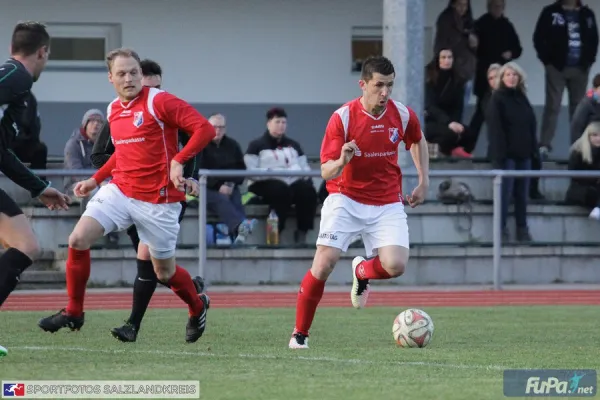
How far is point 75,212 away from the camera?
48.8 ft

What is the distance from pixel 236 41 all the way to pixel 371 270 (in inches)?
388

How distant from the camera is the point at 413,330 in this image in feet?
32.5

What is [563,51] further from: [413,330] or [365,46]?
[413,330]

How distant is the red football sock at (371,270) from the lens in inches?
397

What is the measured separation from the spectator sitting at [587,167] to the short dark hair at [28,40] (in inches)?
327

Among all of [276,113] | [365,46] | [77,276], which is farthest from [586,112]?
[77,276]

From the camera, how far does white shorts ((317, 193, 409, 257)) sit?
9.79 m

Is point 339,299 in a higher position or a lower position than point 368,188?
lower

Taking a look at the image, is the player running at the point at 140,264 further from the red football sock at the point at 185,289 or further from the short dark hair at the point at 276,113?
the short dark hair at the point at 276,113

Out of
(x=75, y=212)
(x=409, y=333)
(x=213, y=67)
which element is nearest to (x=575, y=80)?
(x=213, y=67)

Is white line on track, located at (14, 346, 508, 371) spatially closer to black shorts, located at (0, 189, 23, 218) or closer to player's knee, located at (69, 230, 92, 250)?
player's knee, located at (69, 230, 92, 250)

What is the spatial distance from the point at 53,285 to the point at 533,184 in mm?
5312

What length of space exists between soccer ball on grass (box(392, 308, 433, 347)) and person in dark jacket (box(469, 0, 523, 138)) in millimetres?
9135

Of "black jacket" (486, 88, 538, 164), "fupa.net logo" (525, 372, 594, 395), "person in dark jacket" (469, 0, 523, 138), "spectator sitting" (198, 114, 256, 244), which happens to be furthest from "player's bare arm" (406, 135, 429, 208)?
"person in dark jacket" (469, 0, 523, 138)
